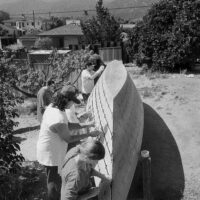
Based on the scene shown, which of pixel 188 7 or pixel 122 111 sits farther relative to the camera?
pixel 188 7

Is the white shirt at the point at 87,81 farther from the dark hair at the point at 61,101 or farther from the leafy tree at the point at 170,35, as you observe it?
the leafy tree at the point at 170,35

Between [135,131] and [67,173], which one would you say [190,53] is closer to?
[135,131]

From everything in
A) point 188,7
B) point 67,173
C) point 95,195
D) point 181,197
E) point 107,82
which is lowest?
point 181,197

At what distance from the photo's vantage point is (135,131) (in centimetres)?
565

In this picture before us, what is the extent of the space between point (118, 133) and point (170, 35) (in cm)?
906

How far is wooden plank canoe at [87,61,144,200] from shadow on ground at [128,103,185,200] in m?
0.46

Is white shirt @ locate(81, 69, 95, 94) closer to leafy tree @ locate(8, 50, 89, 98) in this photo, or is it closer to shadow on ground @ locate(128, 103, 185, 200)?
shadow on ground @ locate(128, 103, 185, 200)

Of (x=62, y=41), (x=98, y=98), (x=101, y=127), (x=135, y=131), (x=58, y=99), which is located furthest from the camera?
(x=62, y=41)

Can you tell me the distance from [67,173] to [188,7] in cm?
1091

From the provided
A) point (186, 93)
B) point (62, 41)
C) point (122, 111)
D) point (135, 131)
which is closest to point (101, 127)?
point (122, 111)

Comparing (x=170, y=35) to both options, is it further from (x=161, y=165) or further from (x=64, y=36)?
(x=64, y=36)

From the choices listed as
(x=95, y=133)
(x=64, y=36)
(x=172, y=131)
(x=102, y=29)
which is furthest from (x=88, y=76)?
(x=64, y=36)

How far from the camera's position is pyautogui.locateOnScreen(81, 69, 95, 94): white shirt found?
23.9 feet

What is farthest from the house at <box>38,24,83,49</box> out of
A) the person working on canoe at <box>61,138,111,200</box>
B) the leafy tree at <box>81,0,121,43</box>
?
the person working on canoe at <box>61,138,111,200</box>
